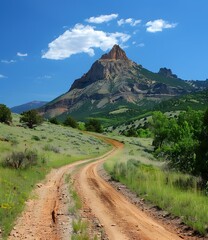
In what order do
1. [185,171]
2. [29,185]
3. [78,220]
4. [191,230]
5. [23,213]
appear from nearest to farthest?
1. [191,230]
2. [78,220]
3. [23,213]
4. [29,185]
5. [185,171]

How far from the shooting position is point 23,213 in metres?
14.5

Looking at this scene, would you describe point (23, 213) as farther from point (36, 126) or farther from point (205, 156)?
point (36, 126)

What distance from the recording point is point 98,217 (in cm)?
1407

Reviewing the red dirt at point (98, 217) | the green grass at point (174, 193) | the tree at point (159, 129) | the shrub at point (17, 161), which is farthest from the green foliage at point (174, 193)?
the tree at point (159, 129)

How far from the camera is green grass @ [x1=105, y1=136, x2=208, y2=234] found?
13.3 metres

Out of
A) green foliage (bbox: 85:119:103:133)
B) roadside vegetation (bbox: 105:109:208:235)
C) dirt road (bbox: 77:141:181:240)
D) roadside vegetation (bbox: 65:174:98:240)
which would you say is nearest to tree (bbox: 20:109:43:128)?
green foliage (bbox: 85:119:103:133)

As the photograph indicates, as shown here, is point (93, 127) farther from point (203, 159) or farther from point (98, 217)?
point (98, 217)

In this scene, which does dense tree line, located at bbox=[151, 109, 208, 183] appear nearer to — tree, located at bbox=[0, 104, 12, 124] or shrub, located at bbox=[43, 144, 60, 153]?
shrub, located at bbox=[43, 144, 60, 153]

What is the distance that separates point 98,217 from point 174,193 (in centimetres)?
472

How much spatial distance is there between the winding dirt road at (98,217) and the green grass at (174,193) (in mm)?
1153

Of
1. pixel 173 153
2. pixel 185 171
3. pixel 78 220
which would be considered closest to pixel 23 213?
pixel 78 220

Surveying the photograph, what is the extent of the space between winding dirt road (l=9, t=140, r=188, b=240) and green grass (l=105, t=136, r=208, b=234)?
1153 mm

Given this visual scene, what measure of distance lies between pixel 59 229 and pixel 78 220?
1.35 m

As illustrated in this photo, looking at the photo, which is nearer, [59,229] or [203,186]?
[59,229]
